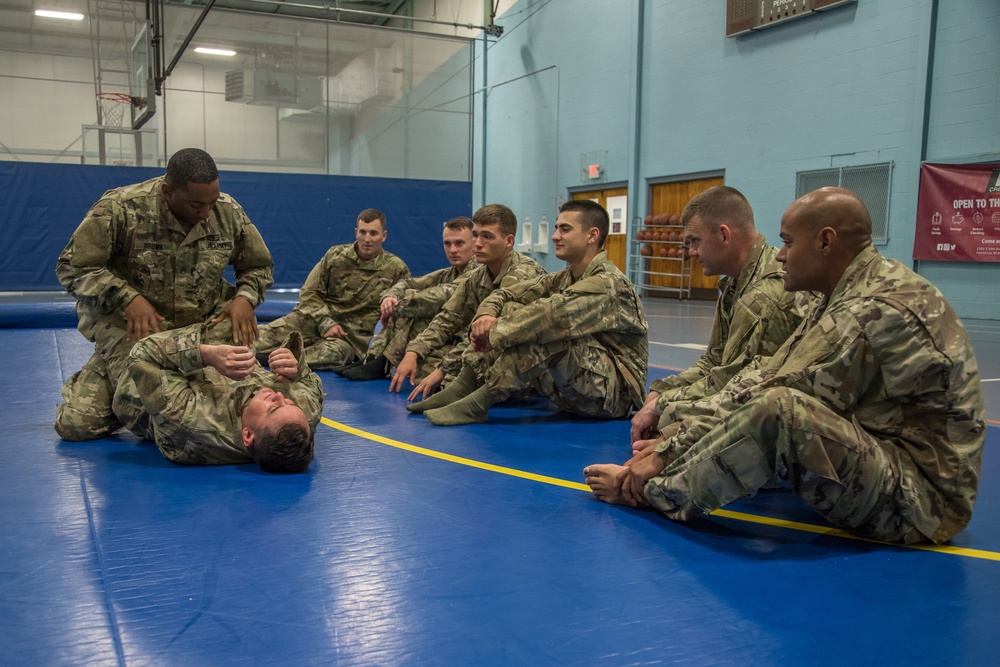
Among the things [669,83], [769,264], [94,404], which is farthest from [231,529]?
[669,83]

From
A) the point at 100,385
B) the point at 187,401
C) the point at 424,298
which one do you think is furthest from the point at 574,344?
the point at 100,385

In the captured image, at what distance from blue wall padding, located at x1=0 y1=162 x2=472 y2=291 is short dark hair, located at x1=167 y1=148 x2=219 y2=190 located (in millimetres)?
11221

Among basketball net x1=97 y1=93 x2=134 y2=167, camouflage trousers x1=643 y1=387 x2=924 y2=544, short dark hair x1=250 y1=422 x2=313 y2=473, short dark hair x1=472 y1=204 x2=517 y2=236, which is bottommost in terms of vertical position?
short dark hair x1=250 y1=422 x2=313 y2=473

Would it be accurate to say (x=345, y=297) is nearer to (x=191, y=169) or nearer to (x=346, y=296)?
(x=346, y=296)

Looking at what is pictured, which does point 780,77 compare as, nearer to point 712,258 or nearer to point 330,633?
point 712,258

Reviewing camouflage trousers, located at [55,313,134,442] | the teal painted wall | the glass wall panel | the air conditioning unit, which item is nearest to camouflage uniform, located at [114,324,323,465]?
camouflage trousers, located at [55,313,134,442]

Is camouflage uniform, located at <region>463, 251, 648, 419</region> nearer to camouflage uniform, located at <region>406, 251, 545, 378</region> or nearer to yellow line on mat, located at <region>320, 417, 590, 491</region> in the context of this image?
camouflage uniform, located at <region>406, 251, 545, 378</region>

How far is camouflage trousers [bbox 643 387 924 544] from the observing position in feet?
7.19

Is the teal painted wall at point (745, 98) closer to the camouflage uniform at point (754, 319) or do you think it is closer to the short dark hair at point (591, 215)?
the short dark hair at point (591, 215)

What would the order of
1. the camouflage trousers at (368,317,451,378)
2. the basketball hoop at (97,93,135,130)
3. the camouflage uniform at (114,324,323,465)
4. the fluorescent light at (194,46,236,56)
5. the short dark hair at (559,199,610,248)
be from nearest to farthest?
the camouflage uniform at (114,324,323,465) → the short dark hair at (559,199,610,248) → the camouflage trousers at (368,317,451,378) → the basketball hoop at (97,93,135,130) → the fluorescent light at (194,46,236,56)

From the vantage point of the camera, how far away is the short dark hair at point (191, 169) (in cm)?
359

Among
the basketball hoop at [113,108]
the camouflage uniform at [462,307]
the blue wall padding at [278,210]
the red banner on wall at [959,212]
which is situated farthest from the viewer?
the basketball hoop at [113,108]

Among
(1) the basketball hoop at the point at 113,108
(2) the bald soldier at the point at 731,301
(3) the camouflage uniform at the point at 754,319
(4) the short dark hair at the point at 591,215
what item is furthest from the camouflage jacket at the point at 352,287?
(1) the basketball hoop at the point at 113,108

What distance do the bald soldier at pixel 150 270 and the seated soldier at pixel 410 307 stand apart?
62.5 inches
